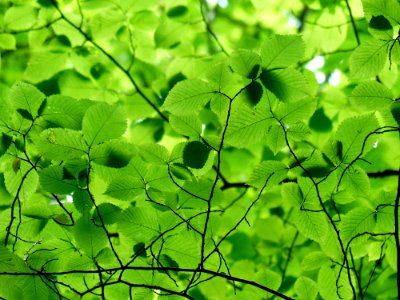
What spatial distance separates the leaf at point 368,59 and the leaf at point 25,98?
845 mm

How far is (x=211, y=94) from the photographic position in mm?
1183

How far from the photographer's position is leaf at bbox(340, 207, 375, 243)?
4.26 ft

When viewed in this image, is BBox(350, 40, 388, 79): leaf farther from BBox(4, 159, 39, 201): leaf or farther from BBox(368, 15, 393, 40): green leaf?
BBox(4, 159, 39, 201): leaf

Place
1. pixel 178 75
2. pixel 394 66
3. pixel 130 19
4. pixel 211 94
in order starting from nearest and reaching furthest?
pixel 211 94, pixel 394 66, pixel 178 75, pixel 130 19

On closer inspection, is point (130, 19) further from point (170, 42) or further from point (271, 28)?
point (271, 28)

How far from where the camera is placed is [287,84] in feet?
3.77

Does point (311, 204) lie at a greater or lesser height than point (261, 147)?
greater

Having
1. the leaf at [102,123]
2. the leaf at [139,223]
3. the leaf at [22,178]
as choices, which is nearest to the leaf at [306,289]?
the leaf at [139,223]

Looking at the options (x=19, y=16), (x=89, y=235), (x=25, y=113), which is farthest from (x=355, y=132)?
(x=19, y=16)

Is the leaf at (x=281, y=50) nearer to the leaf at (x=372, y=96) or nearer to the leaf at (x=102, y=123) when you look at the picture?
the leaf at (x=372, y=96)

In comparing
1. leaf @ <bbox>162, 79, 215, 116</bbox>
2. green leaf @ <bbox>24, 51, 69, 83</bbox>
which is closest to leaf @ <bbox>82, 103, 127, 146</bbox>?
leaf @ <bbox>162, 79, 215, 116</bbox>

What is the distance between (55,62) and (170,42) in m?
0.51

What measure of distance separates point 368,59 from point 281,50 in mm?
277

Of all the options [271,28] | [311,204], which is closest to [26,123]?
[311,204]
